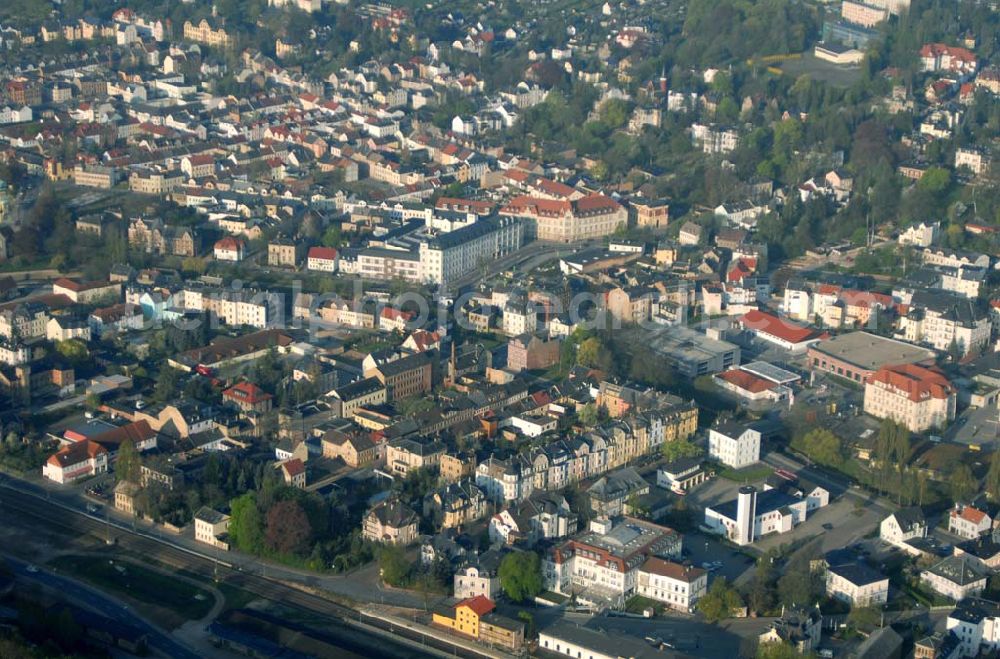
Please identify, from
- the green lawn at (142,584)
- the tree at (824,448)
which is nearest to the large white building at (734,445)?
the tree at (824,448)

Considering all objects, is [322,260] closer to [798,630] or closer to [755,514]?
[755,514]

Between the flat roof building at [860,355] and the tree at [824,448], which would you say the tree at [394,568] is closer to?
the tree at [824,448]

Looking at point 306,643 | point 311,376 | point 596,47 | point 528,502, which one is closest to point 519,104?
point 596,47

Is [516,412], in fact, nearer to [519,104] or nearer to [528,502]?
[528,502]

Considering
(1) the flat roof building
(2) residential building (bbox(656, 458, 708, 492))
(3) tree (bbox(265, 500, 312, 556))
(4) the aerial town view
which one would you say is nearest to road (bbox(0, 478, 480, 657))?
(4) the aerial town view

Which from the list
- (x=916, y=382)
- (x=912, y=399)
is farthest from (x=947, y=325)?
(x=912, y=399)

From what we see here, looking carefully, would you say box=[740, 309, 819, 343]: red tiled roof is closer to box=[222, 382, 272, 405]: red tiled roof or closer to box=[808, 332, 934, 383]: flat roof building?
box=[808, 332, 934, 383]: flat roof building
